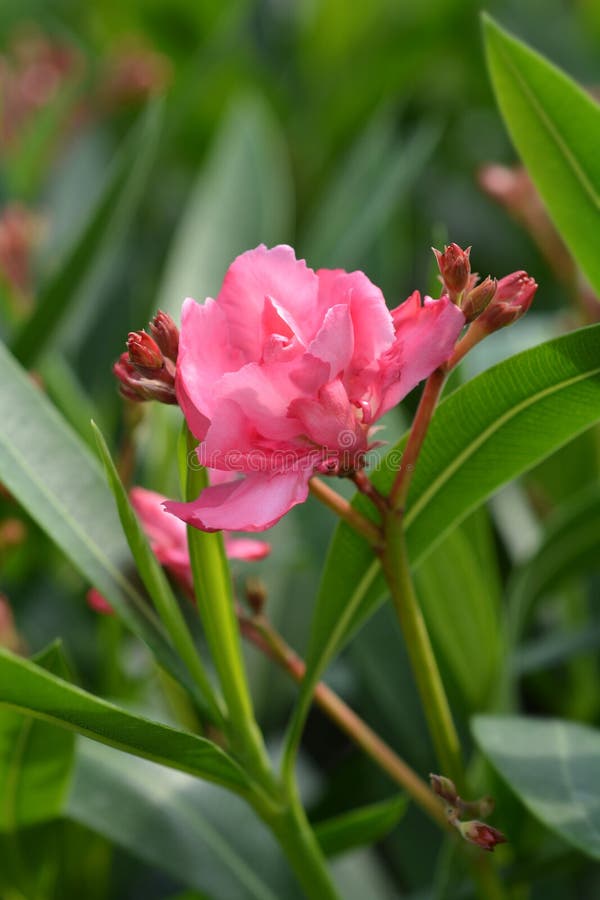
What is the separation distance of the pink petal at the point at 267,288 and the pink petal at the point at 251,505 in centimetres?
7

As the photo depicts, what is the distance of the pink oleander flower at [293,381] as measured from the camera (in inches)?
19.2

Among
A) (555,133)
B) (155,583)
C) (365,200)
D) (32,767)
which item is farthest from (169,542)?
(365,200)

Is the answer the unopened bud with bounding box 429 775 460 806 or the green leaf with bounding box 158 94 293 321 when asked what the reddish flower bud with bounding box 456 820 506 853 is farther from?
the green leaf with bounding box 158 94 293 321

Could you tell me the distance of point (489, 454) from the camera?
60 cm

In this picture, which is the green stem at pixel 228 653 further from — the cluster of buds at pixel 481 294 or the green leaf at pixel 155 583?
the cluster of buds at pixel 481 294

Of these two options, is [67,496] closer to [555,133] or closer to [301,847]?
[301,847]

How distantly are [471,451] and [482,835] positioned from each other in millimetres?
197

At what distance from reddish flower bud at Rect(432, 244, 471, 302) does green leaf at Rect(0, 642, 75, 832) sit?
0.29 m

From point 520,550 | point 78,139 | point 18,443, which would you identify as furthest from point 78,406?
point 78,139

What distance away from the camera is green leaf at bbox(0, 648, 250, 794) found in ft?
1.66

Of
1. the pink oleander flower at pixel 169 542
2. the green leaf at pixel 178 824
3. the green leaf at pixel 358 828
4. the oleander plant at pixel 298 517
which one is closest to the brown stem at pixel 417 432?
the oleander plant at pixel 298 517

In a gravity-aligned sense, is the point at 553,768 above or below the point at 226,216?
below

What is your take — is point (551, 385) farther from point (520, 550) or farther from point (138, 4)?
point (138, 4)

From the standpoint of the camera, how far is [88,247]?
3.14 ft
